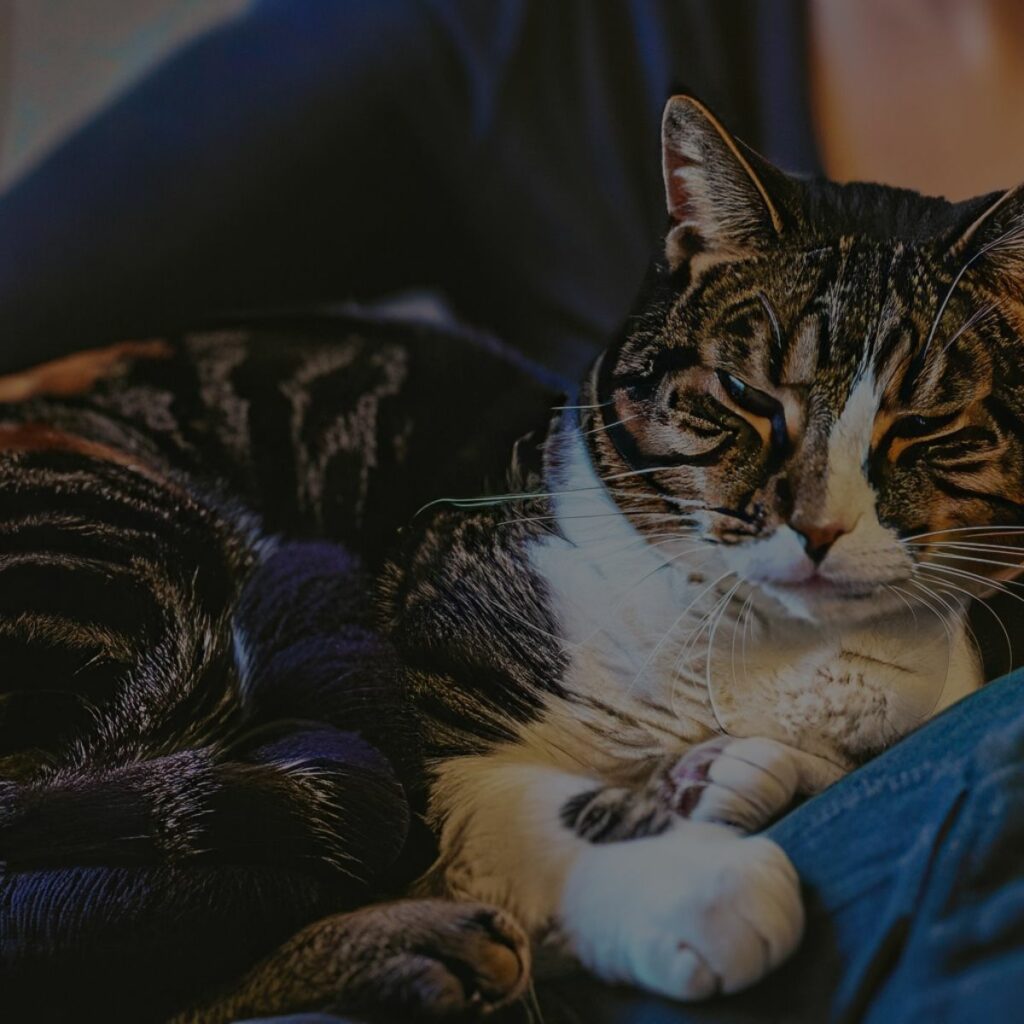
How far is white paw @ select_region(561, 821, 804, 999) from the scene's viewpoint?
2.06ft

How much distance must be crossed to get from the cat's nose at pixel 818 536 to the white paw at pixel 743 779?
13cm

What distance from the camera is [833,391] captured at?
0.74m

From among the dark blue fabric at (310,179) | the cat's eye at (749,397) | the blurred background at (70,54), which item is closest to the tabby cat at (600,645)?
the cat's eye at (749,397)

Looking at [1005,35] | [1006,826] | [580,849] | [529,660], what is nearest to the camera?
[1006,826]

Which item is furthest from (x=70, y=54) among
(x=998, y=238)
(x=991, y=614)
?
(x=991, y=614)

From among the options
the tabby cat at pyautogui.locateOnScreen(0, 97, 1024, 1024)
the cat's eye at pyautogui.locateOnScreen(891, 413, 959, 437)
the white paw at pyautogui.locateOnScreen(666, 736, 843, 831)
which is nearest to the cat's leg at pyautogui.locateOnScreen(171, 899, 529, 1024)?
the tabby cat at pyautogui.locateOnScreen(0, 97, 1024, 1024)

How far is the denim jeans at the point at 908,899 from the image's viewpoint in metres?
0.58

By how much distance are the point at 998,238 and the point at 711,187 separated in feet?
0.65

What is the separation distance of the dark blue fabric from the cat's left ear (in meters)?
0.36

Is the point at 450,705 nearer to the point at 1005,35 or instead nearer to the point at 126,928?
the point at 126,928

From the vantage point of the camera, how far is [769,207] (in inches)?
30.8

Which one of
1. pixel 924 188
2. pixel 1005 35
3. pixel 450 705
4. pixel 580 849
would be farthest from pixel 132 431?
pixel 1005 35

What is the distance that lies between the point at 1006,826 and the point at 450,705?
0.37 meters

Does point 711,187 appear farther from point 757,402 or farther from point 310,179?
point 310,179
